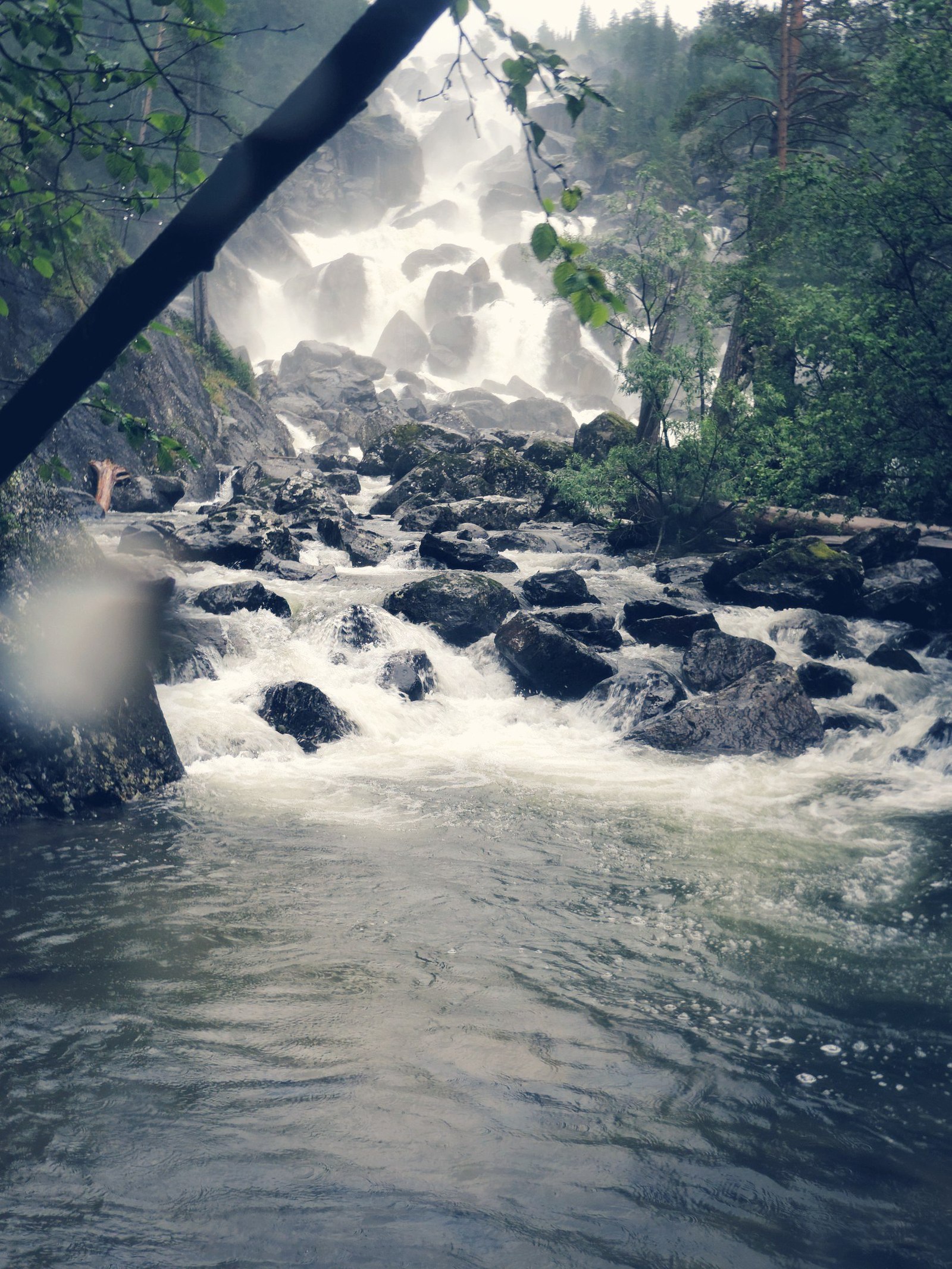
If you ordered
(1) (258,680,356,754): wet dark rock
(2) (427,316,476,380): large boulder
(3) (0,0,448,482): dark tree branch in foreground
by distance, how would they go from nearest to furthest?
(3) (0,0,448,482): dark tree branch in foreground
(1) (258,680,356,754): wet dark rock
(2) (427,316,476,380): large boulder

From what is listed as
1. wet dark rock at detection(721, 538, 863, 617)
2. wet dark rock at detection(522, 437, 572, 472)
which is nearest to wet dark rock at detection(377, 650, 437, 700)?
wet dark rock at detection(721, 538, 863, 617)

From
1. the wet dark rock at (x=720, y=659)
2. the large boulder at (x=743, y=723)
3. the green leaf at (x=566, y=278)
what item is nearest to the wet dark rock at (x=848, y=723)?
the large boulder at (x=743, y=723)

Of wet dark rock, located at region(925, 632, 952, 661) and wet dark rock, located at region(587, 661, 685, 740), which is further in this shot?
wet dark rock, located at region(925, 632, 952, 661)

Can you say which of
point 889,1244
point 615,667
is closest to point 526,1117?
point 889,1244

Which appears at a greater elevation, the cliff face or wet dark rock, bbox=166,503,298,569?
the cliff face

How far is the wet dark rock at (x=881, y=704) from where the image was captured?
12117 mm

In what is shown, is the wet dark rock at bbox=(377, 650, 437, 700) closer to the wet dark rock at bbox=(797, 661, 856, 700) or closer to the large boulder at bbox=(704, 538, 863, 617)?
the wet dark rock at bbox=(797, 661, 856, 700)

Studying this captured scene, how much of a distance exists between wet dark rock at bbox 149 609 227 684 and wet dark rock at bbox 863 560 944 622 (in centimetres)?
1088

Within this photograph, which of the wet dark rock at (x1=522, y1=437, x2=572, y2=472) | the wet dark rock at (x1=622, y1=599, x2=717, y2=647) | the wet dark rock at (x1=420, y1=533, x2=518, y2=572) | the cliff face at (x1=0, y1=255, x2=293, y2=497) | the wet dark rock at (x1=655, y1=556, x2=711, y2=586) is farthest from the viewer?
the wet dark rock at (x1=522, y1=437, x2=572, y2=472)

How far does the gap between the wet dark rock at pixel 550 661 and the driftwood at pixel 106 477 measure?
576 inches

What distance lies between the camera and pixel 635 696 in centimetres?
1173

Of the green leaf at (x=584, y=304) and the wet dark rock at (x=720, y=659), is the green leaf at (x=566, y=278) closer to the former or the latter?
the green leaf at (x=584, y=304)

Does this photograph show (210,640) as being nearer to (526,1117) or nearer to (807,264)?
(526,1117)

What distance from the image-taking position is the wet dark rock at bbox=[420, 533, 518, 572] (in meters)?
18.3
